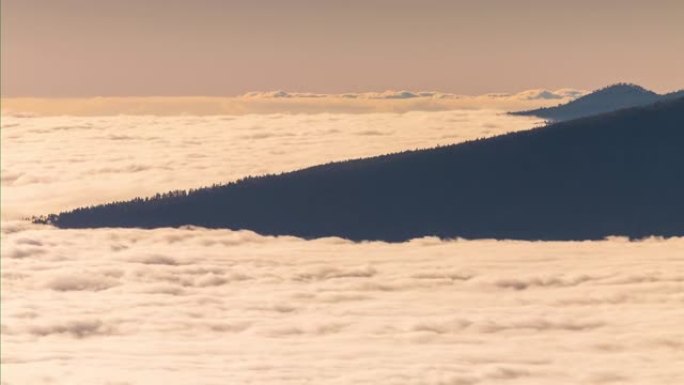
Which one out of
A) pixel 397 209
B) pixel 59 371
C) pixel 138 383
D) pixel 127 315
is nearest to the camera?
pixel 138 383

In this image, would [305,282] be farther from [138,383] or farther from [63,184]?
[63,184]

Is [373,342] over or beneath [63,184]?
beneath

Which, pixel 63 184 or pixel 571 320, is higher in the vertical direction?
pixel 63 184

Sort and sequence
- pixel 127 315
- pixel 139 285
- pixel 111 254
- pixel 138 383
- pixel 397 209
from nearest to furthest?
pixel 138 383 < pixel 127 315 < pixel 139 285 < pixel 111 254 < pixel 397 209

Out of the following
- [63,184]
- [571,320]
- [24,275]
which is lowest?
[571,320]

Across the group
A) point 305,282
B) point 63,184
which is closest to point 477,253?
point 305,282

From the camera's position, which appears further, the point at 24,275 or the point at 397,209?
the point at 397,209

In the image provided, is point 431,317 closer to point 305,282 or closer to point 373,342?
point 373,342

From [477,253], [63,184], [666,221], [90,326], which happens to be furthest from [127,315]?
[63,184]

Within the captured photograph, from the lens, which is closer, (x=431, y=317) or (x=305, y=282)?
(x=431, y=317)
